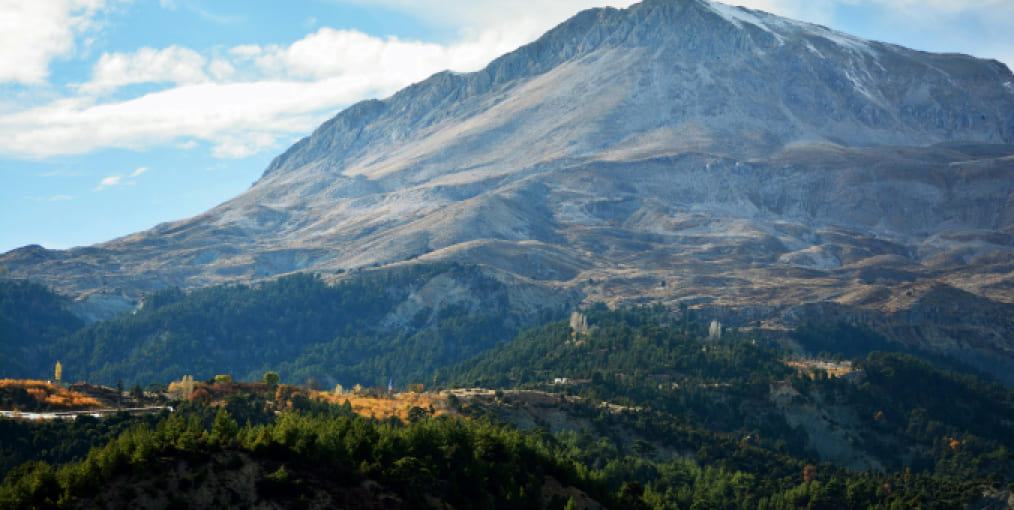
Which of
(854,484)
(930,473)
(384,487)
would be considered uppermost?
(384,487)

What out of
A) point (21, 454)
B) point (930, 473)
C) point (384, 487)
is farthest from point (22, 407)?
point (930, 473)

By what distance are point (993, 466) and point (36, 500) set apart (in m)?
156

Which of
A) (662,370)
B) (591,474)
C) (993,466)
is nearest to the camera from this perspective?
(591,474)

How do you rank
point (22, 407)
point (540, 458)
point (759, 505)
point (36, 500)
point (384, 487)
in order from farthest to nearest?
point (759, 505) < point (22, 407) < point (540, 458) < point (384, 487) < point (36, 500)

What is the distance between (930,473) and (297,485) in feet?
452

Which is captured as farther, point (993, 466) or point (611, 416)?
point (993, 466)

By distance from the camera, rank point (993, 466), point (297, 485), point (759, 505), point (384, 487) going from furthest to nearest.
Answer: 1. point (993, 466)
2. point (759, 505)
3. point (384, 487)
4. point (297, 485)

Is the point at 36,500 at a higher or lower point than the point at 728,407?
higher

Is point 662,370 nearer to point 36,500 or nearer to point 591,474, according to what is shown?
point 591,474

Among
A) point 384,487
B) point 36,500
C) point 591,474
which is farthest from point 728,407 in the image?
point 36,500

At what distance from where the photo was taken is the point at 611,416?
152 meters

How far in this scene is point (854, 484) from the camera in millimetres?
130500

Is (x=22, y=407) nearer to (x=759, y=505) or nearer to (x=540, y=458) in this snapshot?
(x=540, y=458)

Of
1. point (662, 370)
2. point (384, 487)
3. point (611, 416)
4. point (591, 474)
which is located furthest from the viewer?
point (662, 370)
